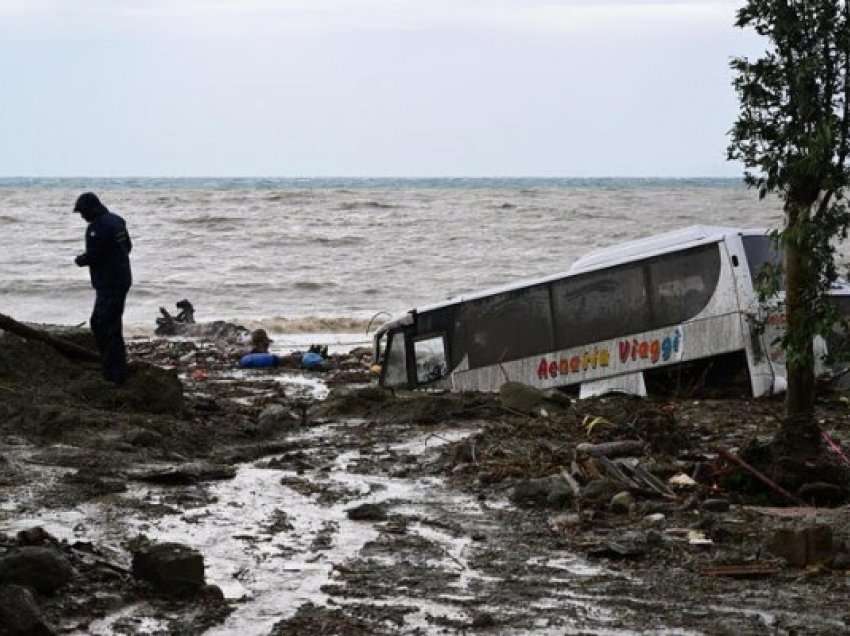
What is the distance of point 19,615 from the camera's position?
6832 mm

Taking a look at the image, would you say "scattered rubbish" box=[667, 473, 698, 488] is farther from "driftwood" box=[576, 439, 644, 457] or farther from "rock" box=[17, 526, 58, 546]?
"rock" box=[17, 526, 58, 546]

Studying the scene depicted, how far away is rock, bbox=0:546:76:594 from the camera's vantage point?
7.58 metres

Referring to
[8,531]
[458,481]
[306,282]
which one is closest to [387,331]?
[458,481]

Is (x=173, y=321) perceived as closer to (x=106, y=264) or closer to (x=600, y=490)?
(x=106, y=264)

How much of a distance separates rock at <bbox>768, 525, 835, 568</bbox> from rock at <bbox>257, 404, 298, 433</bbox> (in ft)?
25.4

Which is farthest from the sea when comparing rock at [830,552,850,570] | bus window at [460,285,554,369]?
rock at [830,552,850,570]

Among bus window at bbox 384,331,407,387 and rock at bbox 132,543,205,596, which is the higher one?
rock at bbox 132,543,205,596

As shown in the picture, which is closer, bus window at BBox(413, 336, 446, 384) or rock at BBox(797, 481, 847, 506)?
rock at BBox(797, 481, 847, 506)

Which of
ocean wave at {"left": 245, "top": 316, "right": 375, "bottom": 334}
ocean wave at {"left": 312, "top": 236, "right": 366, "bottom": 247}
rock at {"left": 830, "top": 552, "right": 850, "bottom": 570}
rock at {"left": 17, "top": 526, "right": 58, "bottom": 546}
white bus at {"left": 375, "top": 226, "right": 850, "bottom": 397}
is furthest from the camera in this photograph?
ocean wave at {"left": 312, "top": 236, "right": 366, "bottom": 247}

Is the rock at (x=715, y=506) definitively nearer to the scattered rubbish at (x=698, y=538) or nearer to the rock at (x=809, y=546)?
the scattered rubbish at (x=698, y=538)

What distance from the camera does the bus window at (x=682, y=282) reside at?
1686cm

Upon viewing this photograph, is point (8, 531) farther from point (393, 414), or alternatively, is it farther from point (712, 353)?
point (712, 353)

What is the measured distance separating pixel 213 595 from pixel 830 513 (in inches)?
186

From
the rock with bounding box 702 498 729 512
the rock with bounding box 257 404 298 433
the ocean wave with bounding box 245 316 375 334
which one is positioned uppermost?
the rock with bounding box 702 498 729 512
